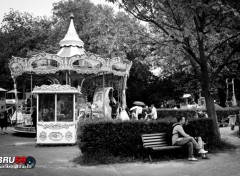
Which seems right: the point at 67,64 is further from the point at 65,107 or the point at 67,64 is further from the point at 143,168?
the point at 143,168

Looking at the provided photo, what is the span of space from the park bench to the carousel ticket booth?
5261 millimetres

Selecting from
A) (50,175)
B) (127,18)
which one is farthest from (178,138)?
(127,18)

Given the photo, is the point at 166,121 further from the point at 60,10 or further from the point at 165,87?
the point at 60,10

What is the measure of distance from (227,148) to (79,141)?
19.9ft

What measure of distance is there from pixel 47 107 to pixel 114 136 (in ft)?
18.8

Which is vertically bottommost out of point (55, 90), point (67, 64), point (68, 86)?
point (55, 90)

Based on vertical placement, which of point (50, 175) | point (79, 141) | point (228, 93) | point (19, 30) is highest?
point (19, 30)

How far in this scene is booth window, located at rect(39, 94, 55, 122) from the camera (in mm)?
14422

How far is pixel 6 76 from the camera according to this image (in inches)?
1715

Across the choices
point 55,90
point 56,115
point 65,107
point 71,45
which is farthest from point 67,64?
point 56,115

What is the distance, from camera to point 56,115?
47.3 ft

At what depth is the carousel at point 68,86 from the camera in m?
14.2

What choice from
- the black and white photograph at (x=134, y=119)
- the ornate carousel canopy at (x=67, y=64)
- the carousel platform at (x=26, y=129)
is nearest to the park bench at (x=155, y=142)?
the black and white photograph at (x=134, y=119)

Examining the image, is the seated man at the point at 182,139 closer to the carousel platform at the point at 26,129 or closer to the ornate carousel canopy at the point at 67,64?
the ornate carousel canopy at the point at 67,64
